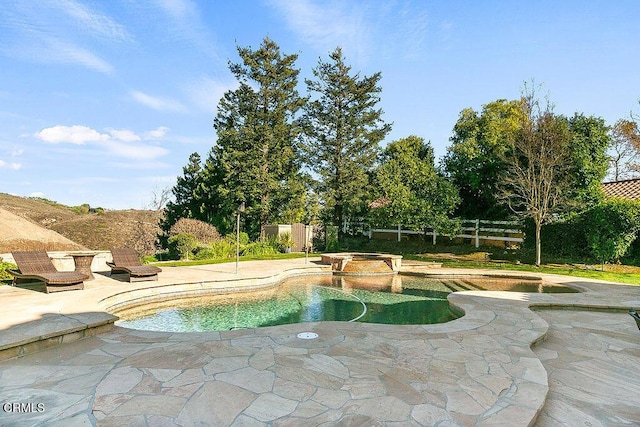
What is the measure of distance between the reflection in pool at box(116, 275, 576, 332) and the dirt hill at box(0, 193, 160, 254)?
7.01m

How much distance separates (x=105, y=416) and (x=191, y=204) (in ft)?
59.4

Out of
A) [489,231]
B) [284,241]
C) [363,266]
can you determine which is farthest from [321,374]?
[489,231]

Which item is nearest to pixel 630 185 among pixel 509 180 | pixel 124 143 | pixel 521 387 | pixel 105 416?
pixel 509 180

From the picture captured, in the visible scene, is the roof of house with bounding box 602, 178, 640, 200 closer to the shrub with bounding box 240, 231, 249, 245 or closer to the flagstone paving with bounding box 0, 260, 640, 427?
the flagstone paving with bounding box 0, 260, 640, 427

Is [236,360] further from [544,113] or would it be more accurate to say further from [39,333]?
[544,113]

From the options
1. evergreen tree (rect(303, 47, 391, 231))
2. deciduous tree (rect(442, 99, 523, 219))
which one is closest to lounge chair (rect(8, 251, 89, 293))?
evergreen tree (rect(303, 47, 391, 231))

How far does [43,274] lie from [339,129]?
53.9 ft

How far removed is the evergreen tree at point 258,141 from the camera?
1930 centimetres

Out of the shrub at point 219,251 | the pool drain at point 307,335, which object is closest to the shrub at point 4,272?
the shrub at point 219,251

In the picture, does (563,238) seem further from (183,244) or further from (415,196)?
(183,244)

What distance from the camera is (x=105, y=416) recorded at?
279 cm

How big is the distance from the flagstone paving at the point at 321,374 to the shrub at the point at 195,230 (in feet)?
31.8

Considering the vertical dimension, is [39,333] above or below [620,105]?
below

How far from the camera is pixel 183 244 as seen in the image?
14742mm
